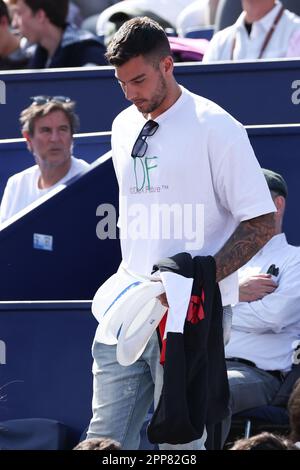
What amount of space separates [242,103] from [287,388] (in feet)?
6.59

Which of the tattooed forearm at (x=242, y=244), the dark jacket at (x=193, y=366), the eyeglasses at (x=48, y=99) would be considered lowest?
the dark jacket at (x=193, y=366)

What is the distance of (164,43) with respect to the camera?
171 inches

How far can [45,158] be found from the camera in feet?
22.3

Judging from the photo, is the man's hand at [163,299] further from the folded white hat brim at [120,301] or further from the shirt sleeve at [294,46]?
the shirt sleeve at [294,46]

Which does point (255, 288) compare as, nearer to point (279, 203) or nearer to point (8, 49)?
point (279, 203)

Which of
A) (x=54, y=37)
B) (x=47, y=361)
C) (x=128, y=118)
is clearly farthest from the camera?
(x=54, y=37)

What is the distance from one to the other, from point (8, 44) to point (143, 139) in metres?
4.43

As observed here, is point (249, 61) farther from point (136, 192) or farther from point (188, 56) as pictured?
point (136, 192)

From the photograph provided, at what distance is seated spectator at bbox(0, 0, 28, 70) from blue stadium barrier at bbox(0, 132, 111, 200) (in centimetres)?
160

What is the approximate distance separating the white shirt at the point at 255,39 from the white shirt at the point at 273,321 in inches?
77.5

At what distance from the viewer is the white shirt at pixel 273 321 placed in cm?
542

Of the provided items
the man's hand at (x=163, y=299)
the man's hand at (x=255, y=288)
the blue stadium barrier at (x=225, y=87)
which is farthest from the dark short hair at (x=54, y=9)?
the man's hand at (x=163, y=299)

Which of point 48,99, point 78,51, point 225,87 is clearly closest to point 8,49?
point 78,51

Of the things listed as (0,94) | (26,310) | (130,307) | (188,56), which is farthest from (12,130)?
(130,307)
